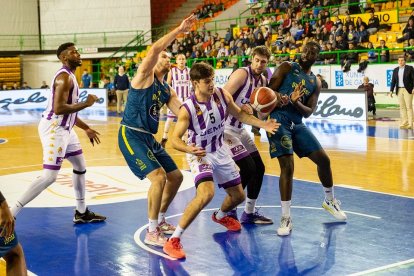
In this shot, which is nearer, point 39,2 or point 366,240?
point 366,240

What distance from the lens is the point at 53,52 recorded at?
126ft

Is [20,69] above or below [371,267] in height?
above

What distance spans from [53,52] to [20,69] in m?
2.12

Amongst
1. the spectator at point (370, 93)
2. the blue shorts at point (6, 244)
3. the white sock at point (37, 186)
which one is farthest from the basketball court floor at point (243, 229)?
the spectator at point (370, 93)

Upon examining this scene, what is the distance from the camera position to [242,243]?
7.14 m

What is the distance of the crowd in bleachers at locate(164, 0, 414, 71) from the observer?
2358cm

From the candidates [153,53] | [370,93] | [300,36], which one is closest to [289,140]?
[153,53]

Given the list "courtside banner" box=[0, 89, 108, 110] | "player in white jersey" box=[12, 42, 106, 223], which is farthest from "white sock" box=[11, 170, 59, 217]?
"courtside banner" box=[0, 89, 108, 110]

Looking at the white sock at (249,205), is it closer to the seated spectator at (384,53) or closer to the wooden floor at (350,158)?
the wooden floor at (350,158)

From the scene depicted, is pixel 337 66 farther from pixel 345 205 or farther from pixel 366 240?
pixel 366 240

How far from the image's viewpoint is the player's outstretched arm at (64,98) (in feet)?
25.0

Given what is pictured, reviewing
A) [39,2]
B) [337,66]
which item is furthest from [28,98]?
[337,66]

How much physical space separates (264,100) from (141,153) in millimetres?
1455

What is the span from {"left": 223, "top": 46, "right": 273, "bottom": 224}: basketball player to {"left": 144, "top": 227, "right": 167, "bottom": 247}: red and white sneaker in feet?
3.80
